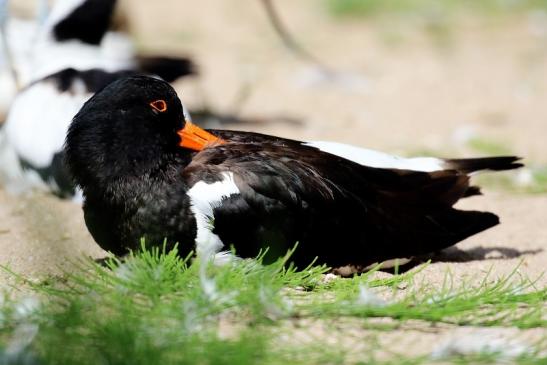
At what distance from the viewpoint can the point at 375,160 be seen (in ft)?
13.4

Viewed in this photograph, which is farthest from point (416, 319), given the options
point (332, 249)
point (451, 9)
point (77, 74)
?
point (451, 9)

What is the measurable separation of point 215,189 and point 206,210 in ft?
0.27

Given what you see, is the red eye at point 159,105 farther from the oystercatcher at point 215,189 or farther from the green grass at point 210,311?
the green grass at point 210,311

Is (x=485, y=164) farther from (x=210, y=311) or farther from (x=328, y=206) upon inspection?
(x=210, y=311)

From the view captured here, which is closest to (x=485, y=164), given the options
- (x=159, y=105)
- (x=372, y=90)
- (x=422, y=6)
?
(x=159, y=105)

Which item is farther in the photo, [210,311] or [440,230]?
[440,230]

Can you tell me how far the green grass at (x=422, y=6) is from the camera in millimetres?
9789

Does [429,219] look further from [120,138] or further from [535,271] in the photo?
[120,138]

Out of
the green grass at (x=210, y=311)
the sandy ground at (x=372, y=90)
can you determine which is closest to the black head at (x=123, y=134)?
the green grass at (x=210, y=311)

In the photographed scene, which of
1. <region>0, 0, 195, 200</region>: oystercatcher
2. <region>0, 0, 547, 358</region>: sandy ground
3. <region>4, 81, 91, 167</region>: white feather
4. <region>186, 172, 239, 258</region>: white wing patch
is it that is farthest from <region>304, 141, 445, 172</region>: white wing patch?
<region>4, 81, 91, 167</region>: white feather

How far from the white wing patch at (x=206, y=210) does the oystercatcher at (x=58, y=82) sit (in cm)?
101

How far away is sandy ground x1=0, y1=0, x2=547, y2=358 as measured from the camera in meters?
4.39

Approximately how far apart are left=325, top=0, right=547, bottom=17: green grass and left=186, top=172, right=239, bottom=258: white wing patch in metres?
6.56

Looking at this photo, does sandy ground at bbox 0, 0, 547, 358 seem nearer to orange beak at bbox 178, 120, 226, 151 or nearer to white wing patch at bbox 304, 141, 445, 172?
white wing patch at bbox 304, 141, 445, 172
